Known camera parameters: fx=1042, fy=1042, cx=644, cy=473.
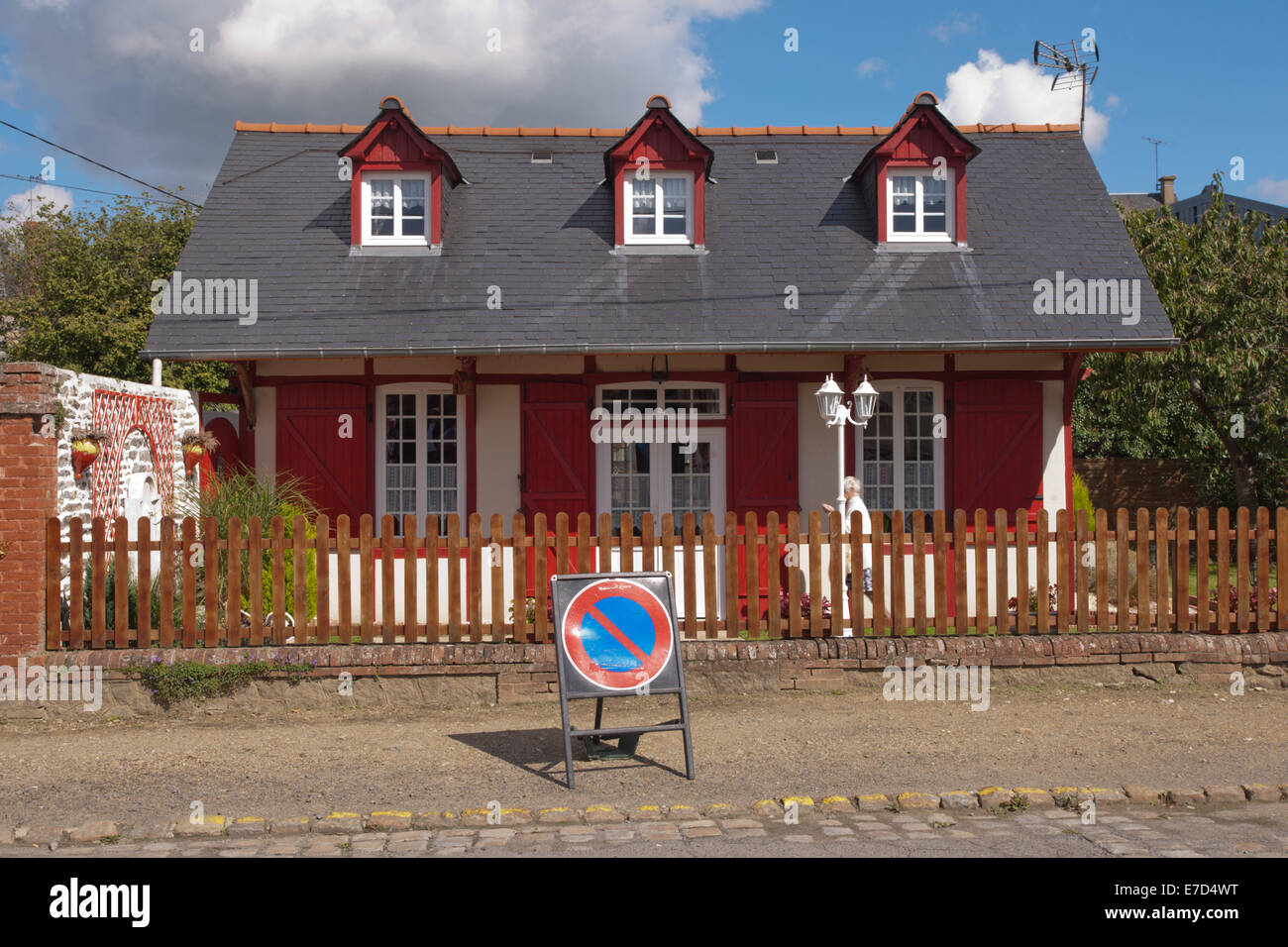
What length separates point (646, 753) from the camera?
6.91 meters

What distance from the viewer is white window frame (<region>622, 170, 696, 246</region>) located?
541 inches

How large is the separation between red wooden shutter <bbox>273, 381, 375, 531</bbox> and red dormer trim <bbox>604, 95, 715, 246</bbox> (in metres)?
4.12

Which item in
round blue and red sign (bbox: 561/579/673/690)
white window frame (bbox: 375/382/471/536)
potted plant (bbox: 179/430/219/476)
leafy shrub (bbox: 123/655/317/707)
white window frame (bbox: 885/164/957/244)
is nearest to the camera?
round blue and red sign (bbox: 561/579/673/690)

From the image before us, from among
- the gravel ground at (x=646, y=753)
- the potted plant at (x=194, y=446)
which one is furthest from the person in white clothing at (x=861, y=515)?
the potted plant at (x=194, y=446)

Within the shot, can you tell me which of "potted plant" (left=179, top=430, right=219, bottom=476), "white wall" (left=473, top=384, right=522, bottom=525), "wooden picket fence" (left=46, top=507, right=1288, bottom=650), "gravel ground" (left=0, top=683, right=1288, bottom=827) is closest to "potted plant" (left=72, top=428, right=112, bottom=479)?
"wooden picket fence" (left=46, top=507, right=1288, bottom=650)

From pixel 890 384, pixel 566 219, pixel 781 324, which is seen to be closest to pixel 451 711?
pixel 781 324

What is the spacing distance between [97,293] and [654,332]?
20.0 meters

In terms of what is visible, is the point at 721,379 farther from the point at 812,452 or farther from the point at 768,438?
the point at 812,452

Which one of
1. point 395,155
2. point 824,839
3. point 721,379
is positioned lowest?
point 824,839

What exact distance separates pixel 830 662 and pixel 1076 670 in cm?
203

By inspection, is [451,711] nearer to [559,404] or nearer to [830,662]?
[830,662]

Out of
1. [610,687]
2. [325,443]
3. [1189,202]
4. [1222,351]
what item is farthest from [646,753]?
[1189,202]

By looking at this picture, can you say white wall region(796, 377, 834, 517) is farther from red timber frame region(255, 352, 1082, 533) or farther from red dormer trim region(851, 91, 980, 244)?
red dormer trim region(851, 91, 980, 244)

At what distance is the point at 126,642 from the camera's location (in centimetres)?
811
